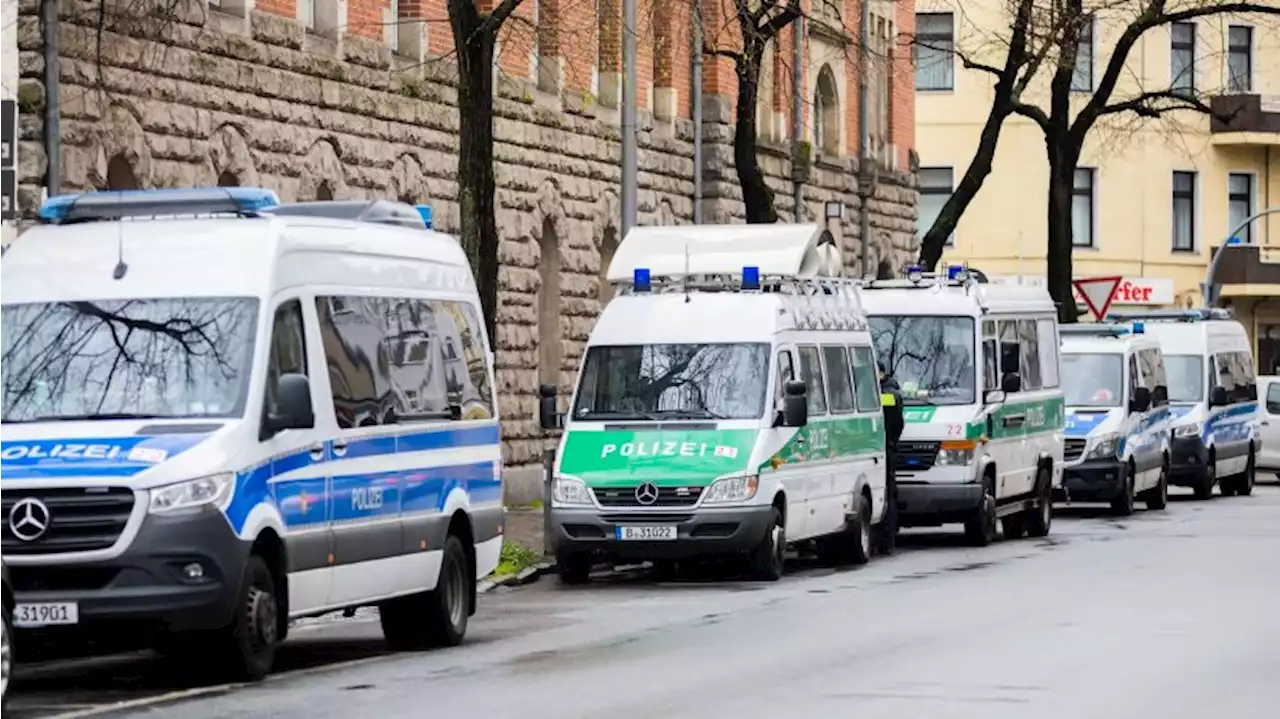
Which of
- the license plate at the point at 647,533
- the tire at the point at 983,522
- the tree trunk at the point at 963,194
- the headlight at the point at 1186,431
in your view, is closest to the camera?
the license plate at the point at 647,533

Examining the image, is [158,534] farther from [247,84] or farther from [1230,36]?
[1230,36]

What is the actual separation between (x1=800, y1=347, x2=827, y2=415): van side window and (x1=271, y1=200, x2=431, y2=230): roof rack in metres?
7.16

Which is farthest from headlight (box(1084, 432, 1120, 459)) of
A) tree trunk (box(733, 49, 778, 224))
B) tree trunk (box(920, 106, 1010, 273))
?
tree trunk (box(920, 106, 1010, 273))

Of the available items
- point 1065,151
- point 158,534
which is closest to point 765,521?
point 158,534

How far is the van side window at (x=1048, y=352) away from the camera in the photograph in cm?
3150

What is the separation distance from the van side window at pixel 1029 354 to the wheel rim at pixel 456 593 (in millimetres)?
12758

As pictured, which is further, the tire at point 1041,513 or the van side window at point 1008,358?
the tire at point 1041,513

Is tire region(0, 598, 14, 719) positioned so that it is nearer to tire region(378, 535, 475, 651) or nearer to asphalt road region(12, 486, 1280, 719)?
asphalt road region(12, 486, 1280, 719)

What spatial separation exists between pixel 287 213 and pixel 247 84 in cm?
1190

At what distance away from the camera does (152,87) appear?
1033 inches

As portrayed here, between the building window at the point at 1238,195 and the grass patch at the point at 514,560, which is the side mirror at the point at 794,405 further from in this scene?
the building window at the point at 1238,195

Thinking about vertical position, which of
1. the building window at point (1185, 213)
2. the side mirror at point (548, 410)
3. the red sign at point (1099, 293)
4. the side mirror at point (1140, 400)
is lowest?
the side mirror at point (1140, 400)

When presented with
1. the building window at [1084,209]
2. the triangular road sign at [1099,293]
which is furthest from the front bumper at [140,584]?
the building window at [1084,209]

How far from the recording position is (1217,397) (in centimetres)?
4022
